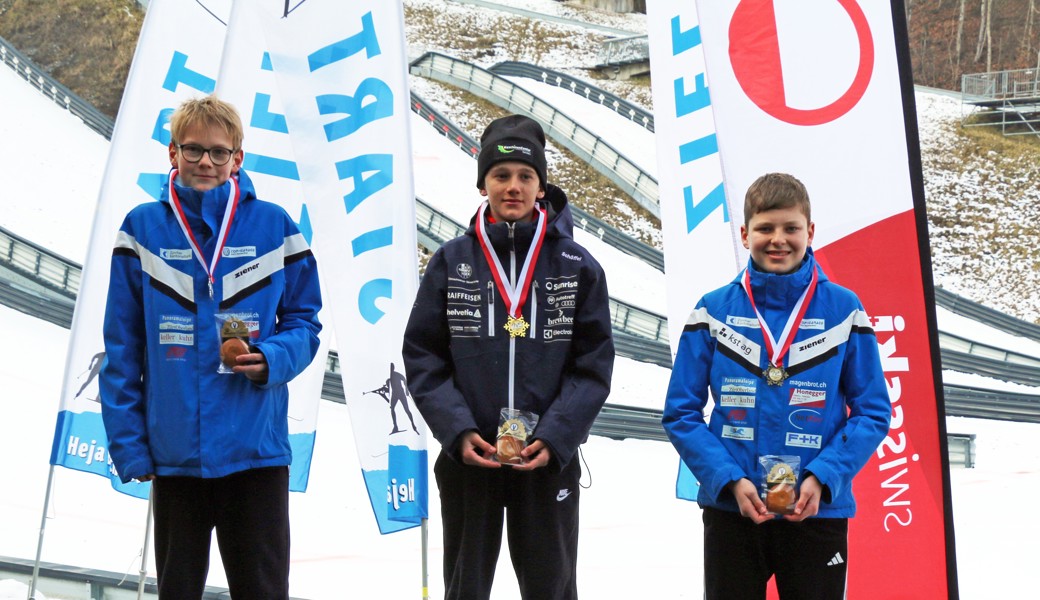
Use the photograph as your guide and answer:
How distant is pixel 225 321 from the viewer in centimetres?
416

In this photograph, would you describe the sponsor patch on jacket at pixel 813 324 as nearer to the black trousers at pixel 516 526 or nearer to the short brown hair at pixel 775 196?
the short brown hair at pixel 775 196

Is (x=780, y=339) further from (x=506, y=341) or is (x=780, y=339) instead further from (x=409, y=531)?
(x=409, y=531)

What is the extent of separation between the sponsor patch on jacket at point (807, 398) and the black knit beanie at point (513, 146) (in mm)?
1237

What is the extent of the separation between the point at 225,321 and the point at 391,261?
82.4 inches

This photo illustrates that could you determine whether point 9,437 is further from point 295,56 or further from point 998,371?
point 998,371

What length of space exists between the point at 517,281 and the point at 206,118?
49.4 inches

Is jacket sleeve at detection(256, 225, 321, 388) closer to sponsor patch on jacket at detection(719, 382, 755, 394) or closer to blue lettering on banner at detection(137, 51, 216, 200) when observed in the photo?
sponsor patch on jacket at detection(719, 382, 755, 394)

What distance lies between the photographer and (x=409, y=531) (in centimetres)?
960

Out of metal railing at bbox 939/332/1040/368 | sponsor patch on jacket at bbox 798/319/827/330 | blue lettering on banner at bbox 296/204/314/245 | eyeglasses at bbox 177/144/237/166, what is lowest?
sponsor patch on jacket at bbox 798/319/827/330

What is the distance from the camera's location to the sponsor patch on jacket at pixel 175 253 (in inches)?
168

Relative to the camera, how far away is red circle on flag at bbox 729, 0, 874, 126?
492 centimetres

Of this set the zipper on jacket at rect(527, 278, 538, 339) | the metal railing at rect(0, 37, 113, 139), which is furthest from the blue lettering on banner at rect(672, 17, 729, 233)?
the metal railing at rect(0, 37, 113, 139)

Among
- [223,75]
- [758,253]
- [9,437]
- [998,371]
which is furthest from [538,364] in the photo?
[998,371]

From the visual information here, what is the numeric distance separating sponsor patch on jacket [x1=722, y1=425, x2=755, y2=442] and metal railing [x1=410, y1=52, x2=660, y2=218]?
1074 inches
